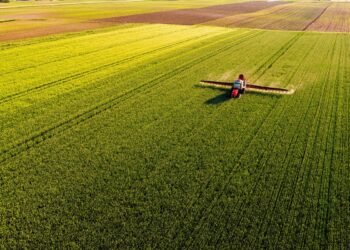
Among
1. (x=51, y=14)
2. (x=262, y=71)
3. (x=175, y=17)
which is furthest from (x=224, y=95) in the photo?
(x=51, y=14)

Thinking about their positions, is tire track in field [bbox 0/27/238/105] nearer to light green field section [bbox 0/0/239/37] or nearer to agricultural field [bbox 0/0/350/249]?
agricultural field [bbox 0/0/350/249]

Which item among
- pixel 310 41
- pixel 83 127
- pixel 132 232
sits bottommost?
pixel 132 232

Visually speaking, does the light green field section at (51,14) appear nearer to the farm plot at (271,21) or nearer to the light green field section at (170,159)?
the farm plot at (271,21)

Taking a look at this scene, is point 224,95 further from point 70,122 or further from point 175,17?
point 175,17

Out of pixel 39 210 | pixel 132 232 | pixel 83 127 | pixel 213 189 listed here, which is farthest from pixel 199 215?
pixel 83 127

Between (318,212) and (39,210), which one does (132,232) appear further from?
(318,212)

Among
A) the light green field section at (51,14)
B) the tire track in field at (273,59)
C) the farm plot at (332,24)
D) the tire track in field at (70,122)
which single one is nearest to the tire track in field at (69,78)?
the tire track in field at (70,122)
